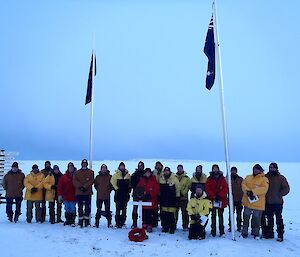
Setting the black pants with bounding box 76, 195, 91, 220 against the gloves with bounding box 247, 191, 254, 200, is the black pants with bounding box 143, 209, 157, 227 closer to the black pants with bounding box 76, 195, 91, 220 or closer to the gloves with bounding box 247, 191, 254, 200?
the black pants with bounding box 76, 195, 91, 220

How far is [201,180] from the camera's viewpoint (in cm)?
1181

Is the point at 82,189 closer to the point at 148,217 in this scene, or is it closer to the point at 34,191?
the point at 34,191

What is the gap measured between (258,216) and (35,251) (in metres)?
6.14

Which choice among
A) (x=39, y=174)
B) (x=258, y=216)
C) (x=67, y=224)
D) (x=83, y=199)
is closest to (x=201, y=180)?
(x=258, y=216)

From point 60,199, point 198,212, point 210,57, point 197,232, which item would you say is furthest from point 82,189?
point 210,57

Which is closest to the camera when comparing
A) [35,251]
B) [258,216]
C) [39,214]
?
[35,251]

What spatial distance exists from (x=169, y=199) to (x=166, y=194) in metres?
0.18

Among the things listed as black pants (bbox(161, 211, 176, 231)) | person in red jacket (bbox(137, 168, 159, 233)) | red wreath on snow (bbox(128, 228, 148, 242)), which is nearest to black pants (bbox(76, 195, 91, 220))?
person in red jacket (bbox(137, 168, 159, 233))

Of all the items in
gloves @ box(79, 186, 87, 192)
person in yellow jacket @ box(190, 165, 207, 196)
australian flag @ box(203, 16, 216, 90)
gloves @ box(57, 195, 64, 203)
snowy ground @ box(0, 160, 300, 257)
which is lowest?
snowy ground @ box(0, 160, 300, 257)

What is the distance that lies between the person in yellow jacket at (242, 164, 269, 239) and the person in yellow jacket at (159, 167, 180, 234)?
2126 mm

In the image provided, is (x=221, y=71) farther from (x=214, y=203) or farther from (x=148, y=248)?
(x=148, y=248)

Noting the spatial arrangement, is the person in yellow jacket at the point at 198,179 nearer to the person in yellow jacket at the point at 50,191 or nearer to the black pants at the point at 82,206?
the black pants at the point at 82,206

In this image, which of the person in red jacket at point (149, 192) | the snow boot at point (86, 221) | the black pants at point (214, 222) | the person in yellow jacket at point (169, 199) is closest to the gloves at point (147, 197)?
the person in red jacket at point (149, 192)

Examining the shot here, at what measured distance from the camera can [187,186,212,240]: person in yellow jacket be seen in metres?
10.6
